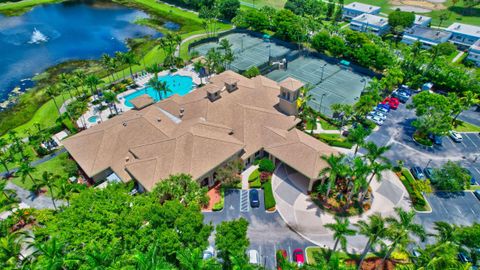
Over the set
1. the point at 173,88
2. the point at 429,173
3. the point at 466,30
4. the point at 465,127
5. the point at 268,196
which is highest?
the point at 466,30

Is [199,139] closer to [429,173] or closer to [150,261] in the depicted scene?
[150,261]

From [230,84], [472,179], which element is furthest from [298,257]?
[230,84]

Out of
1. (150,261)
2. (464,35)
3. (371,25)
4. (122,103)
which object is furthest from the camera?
(371,25)

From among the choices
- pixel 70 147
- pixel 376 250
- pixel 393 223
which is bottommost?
pixel 376 250

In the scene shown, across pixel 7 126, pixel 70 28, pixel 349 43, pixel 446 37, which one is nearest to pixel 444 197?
pixel 349 43

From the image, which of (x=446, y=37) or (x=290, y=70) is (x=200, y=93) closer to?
(x=290, y=70)

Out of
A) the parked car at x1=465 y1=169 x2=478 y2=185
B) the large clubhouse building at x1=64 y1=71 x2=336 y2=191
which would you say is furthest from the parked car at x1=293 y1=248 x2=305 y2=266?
the parked car at x1=465 y1=169 x2=478 y2=185

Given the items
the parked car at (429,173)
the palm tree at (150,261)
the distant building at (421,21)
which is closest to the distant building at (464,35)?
the distant building at (421,21)
